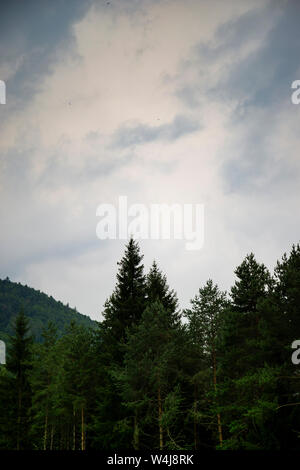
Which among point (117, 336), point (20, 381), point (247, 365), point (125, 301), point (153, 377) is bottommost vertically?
point (20, 381)

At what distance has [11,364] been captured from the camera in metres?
37.6

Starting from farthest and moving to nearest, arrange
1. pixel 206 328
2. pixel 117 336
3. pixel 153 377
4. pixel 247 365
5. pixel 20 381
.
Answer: pixel 20 381 < pixel 117 336 < pixel 206 328 < pixel 153 377 < pixel 247 365

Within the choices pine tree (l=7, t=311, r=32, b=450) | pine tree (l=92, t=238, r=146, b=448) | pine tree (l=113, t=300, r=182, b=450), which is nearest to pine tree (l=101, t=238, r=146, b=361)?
pine tree (l=92, t=238, r=146, b=448)

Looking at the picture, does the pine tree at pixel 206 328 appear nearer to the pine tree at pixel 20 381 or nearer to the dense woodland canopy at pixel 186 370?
the dense woodland canopy at pixel 186 370

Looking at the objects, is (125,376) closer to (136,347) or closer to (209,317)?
(136,347)

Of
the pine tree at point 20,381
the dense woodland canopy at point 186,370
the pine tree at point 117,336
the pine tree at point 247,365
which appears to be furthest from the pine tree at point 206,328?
the pine tree at point 20,381

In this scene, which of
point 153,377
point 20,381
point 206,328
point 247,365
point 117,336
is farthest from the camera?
point 20,381

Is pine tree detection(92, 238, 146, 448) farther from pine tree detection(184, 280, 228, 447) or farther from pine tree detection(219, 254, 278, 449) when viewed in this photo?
pine tree detection(219, 254, 278, 449)

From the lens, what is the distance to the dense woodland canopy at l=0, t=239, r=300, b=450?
1984cm

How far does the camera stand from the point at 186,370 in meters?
26.6

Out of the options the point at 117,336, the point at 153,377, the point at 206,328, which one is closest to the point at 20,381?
the point at 117,336

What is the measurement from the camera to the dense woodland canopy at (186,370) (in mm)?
19844

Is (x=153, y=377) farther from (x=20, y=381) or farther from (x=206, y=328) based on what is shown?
(x=20, y=381)
